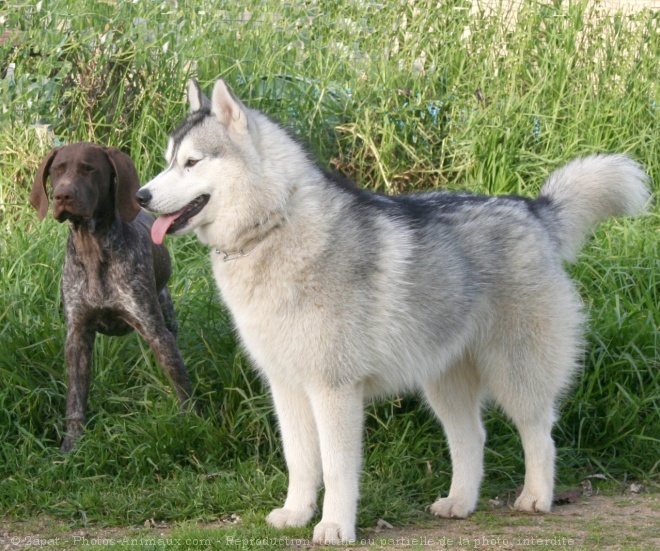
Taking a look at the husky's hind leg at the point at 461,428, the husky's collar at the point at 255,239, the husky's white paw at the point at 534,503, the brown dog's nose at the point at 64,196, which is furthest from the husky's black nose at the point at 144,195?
the husky's white paw at the point at 534,503

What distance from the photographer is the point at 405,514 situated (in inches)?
164

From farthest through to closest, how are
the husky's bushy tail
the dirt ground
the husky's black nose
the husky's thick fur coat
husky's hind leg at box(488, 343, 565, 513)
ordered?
the husky's bushy tail
husky's hind leg at box(488, 343, 565, 513)
the dirt ground
the husky's thick fur coat
the husky's black nose

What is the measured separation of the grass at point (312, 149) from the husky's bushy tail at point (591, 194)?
2.89 feet

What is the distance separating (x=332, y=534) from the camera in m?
3.60

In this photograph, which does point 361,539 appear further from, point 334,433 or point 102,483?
point 102,483

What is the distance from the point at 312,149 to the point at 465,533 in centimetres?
183

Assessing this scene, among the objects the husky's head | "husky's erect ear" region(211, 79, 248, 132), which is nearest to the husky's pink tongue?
the husky's head

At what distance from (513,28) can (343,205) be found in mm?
4238

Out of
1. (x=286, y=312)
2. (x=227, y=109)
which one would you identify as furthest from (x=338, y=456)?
(x=227, y=109)

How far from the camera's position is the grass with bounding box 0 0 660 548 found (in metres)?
4.51

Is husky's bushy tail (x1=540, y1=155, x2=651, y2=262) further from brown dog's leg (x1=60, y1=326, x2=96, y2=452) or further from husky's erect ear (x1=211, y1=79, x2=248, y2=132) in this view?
brown dog's leg (x1=60, y1=326, x2=96, y2=452)

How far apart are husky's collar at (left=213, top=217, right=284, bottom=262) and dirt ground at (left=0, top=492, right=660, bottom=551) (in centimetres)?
110

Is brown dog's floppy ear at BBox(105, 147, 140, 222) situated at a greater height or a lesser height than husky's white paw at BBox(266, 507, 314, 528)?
greater

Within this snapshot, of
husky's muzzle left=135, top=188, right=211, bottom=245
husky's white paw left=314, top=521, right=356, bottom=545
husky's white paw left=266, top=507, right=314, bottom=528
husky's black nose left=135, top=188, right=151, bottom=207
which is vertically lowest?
husky's white paw left=266, top=507, right=314, bottom=528
